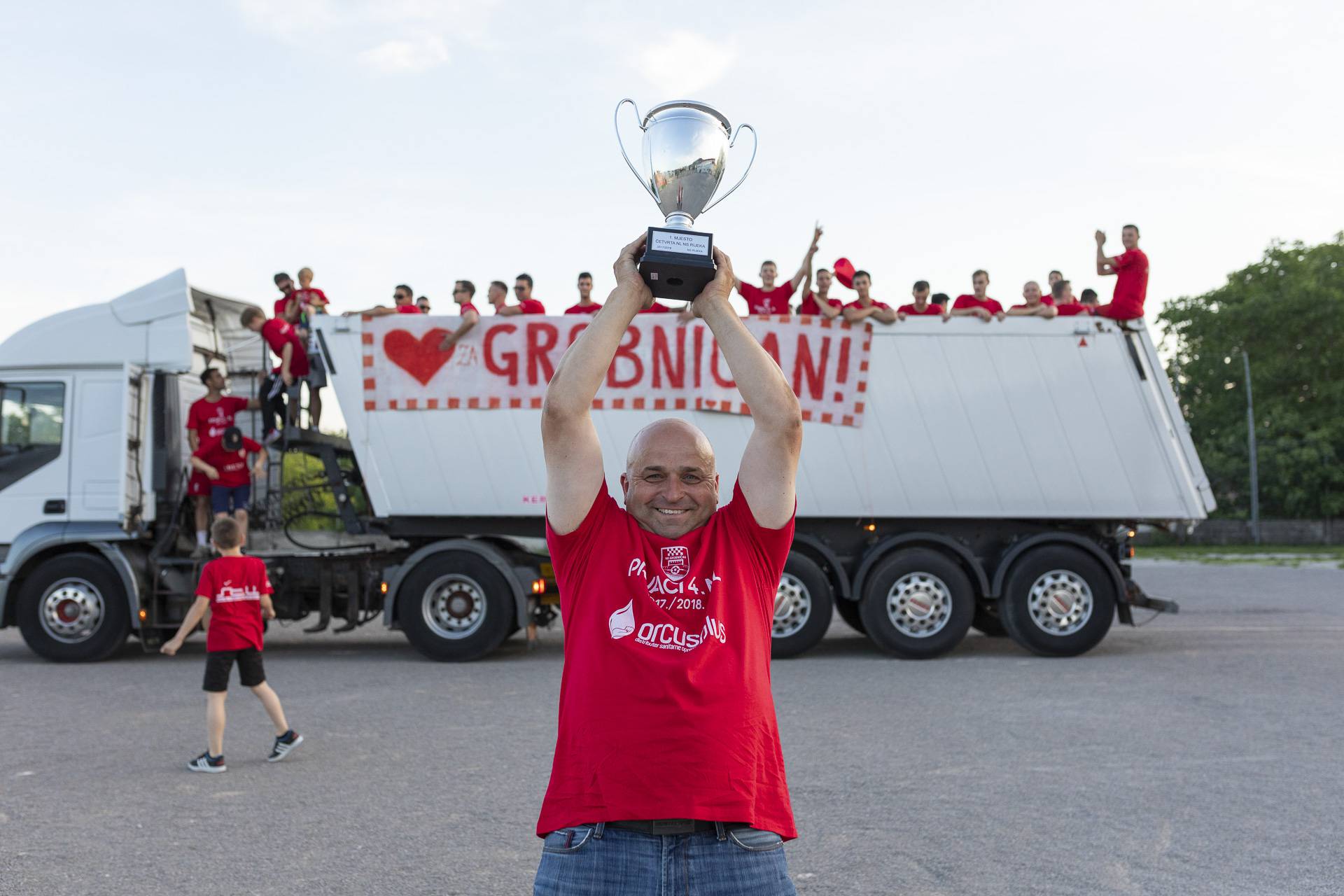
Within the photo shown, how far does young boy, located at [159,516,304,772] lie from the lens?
22.7 ft

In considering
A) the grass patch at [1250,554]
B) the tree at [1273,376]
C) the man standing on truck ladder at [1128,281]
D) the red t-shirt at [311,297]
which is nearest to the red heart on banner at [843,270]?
the man standing on truck ladder at [1128,281]

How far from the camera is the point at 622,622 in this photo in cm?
243

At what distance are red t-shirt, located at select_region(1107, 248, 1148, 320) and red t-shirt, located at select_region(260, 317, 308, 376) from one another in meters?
7.80

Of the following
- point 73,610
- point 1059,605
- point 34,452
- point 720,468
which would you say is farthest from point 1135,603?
point 34,452

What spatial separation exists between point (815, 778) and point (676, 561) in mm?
4234

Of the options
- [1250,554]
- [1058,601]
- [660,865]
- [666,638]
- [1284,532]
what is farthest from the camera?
[1284,532]

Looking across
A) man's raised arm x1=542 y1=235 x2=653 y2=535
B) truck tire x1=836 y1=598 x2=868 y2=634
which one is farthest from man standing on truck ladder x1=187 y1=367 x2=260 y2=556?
man's raised arm x1=542 y1=235 x2=653 y2=535

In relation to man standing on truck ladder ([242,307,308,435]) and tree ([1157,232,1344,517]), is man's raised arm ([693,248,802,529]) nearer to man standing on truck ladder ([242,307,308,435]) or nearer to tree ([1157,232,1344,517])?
man standing on truck ladder ([242,307,308,435])

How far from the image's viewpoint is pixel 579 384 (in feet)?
8.32

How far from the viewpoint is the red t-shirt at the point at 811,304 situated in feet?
37.8

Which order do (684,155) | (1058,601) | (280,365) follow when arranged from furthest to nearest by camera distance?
(280,365)
(1058,601)
(684,155)

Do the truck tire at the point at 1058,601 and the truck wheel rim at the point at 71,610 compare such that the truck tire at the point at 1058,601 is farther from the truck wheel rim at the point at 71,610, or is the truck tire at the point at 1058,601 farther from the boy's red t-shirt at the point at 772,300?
the truck wheel rim at the point at 71,610

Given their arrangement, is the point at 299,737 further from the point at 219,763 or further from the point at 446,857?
the point at 446,857

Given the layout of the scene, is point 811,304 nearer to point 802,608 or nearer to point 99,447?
point 802,608
